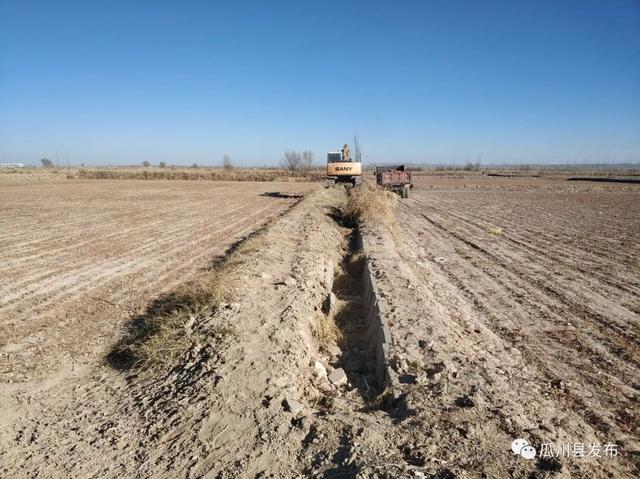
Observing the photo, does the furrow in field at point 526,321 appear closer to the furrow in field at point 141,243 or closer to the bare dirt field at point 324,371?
the bare dirt field at point 324,371

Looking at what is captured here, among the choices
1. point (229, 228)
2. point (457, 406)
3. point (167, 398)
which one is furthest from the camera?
point (229, 228)

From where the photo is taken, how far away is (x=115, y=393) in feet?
13.8

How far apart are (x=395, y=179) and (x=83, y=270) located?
21328mm

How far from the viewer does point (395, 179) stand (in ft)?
88.5

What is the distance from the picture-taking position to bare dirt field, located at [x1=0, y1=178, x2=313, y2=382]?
5422 mm

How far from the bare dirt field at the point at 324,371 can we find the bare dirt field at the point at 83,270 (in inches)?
2.3

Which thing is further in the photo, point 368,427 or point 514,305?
point 514,305

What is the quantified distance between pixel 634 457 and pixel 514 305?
407 centimetres

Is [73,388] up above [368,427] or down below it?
below

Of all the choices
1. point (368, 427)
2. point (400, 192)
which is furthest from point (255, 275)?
point (400, 192)

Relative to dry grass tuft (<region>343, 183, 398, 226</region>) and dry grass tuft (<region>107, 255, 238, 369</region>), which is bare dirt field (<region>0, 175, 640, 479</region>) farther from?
dry grass tuft (<region>343, 183, 398, 226</region>)

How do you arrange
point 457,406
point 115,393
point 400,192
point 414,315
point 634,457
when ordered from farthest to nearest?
1. point 400,192
2. point 414,315
3. point 115,393
4. point 457,406
5. point 634,457

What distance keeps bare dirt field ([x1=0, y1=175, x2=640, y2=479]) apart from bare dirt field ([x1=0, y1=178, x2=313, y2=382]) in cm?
6

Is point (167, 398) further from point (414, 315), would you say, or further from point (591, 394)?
point (591, 394)
